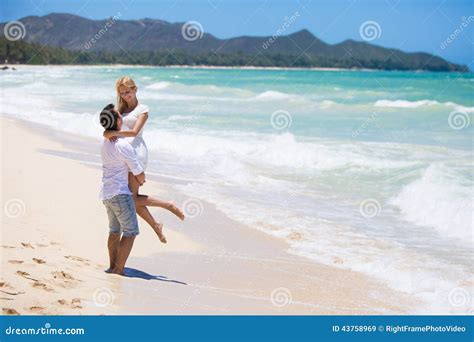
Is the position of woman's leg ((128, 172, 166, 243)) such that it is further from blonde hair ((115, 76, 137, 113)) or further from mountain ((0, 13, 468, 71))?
mountain ((0, 13, 468, 71))

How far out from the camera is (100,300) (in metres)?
4.75

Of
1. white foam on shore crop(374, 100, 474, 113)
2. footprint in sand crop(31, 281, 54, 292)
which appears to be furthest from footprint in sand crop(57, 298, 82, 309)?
white foam on shore crop(374, 100, 474, 113)

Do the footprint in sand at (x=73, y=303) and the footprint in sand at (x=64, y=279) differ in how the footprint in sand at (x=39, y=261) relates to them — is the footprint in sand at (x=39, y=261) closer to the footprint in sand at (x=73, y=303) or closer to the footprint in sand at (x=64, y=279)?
the footprint in sand at (x=64, y=279)

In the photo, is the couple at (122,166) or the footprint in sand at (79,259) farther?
the footprint in sand at (79,259)

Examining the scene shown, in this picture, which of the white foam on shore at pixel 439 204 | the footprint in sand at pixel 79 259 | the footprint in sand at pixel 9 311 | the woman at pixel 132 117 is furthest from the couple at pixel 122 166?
the white foam on shore at pixel 439 204

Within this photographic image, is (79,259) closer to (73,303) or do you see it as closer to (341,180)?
(73,303)

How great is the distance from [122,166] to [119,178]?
0.31 ft

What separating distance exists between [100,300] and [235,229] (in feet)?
9.40

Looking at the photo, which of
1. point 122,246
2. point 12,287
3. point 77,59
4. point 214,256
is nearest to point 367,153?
point 214,256

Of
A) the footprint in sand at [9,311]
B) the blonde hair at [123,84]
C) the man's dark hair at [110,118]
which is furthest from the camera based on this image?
the blonde hair at [123,84]

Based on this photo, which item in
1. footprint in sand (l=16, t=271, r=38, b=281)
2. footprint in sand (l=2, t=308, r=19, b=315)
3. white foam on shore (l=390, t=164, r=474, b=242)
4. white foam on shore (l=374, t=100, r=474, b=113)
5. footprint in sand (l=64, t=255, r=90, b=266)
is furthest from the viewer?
white foam on shore (l=374, t=100, r=474, b=113)

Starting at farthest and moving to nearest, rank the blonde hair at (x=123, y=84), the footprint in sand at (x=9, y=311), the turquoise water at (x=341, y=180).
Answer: the turquoise water at (x=341, y=180)
the blonde hair at (x=123, y=84)
the footprint in sand at (x=9, y=311)

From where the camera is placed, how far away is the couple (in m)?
5.16

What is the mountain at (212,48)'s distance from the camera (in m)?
84.4
